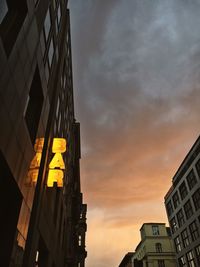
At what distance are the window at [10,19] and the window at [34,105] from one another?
2953mm

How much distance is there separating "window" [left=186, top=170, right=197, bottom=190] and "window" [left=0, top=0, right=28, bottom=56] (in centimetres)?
4808

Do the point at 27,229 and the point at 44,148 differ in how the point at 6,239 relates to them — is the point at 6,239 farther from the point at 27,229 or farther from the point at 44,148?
the point at 44,148

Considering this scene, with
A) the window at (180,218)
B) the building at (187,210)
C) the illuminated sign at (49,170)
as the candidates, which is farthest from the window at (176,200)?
the illuminated sign at (49,170)

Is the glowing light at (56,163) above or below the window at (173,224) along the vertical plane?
below

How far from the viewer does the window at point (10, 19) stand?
9439 millimetres

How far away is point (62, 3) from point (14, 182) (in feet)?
55.9

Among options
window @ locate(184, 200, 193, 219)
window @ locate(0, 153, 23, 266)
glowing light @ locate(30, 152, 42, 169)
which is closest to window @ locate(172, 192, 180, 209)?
window @ locate(184, 200, 193, 219)

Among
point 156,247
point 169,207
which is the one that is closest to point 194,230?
point 169,207

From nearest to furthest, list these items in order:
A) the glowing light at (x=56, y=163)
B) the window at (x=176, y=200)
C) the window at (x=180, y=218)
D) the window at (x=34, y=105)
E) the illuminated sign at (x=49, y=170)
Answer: the illuminated sign at (x=49, y=170) < the window at (x=34, y=105) < the glowing light at (x=56, y=163) < the window at (x=180, y=218) < the window at (x=176, y=200)

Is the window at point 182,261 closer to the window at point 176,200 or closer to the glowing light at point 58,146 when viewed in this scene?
the window at point 176,200

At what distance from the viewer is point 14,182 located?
10.2m

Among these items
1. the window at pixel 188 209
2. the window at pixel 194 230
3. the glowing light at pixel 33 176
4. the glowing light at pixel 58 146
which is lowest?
the glowing light at pixel 33 176

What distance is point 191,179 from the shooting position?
175ft

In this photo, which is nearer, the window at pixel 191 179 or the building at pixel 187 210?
the building at pixel 187 210
